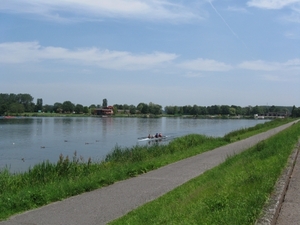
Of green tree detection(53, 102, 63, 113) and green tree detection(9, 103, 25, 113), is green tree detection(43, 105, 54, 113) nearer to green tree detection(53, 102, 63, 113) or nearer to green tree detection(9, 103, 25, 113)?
green tree detection(53, 102, 63, 113)

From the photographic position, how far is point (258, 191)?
24.9 feet

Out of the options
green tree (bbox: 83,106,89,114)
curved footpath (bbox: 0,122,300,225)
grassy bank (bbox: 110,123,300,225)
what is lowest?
curved footpath (bbox: 0,122,300,225)

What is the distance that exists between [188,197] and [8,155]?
2424 cm

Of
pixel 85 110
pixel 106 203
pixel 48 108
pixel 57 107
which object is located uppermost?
pixel 57 107

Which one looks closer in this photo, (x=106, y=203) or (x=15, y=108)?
(x=106, y=203)

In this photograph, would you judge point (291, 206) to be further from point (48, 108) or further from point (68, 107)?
point (48, 108)

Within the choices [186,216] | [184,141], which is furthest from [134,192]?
[184,141]

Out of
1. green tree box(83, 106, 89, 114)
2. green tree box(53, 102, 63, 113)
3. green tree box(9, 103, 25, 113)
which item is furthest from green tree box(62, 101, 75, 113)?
green tree box(9, 103, 25, 113)

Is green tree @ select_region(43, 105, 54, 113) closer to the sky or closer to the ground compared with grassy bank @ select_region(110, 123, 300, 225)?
closer to the sky

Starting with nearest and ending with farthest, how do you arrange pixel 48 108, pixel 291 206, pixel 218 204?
pixel 291 206
pixel 218 204
pixel 48 108

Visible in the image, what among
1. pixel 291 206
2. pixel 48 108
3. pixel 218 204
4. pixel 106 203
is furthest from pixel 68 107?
pixel 291 206

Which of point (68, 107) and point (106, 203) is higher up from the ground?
point (68, 107)

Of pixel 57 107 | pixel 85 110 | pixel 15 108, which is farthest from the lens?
pixel 57 107

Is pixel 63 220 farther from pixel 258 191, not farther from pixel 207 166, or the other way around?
pixel 207 166
